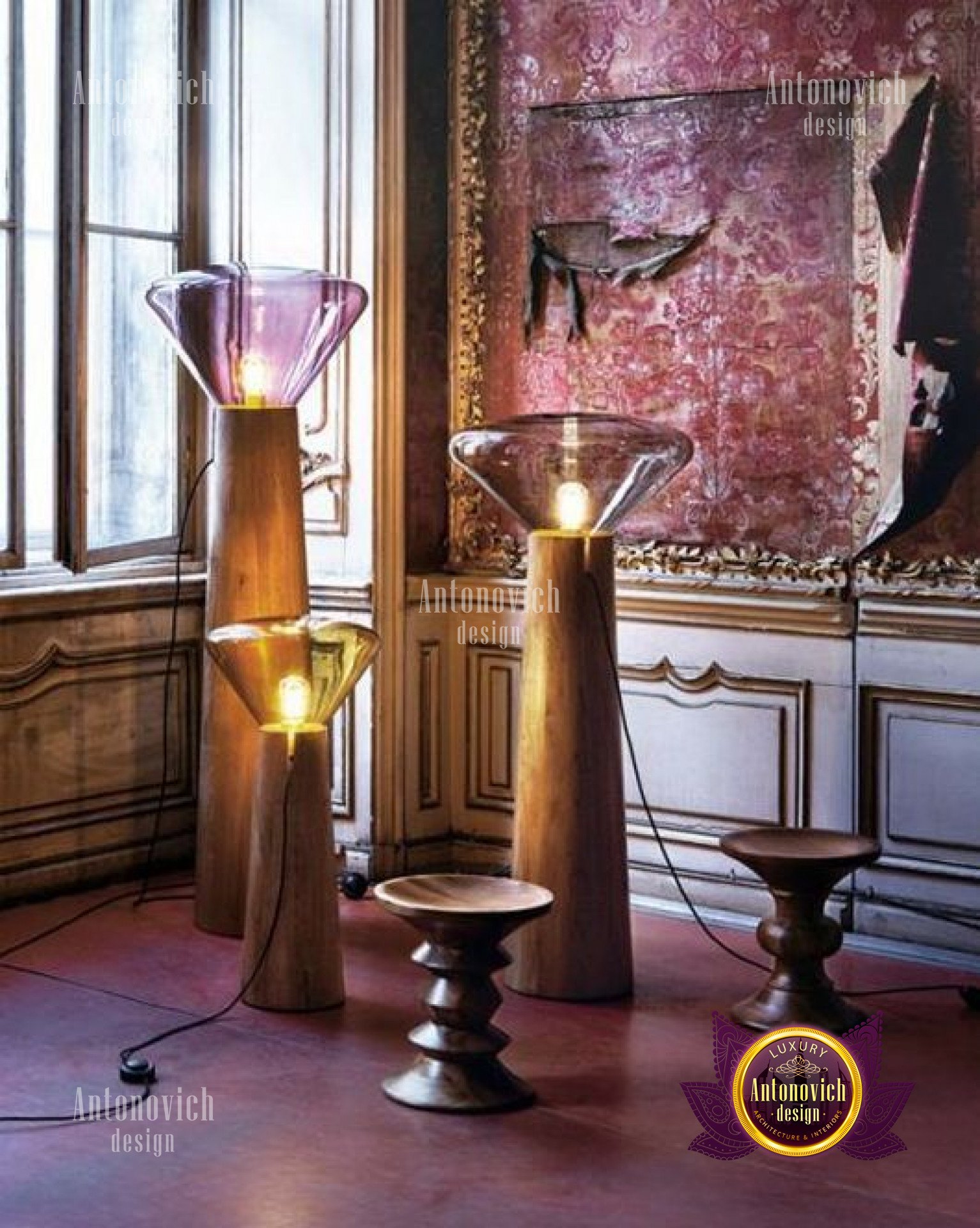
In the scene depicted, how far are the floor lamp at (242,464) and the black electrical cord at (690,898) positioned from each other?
2.41 ft

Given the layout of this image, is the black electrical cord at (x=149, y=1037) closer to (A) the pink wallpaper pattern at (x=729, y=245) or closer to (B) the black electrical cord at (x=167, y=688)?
(B) the black electrical cord at (x=167, y=688)

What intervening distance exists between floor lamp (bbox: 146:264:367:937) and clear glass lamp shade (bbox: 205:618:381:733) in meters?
0.39

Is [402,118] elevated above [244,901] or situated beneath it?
elevated above

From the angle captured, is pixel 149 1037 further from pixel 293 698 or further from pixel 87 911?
pixel 87 911

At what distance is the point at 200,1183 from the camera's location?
9.54ft

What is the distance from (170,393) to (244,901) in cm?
140

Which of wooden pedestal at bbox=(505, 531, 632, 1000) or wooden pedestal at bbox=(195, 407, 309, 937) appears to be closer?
wooden pedestal at bbox=(505, 531, 632, 1000)

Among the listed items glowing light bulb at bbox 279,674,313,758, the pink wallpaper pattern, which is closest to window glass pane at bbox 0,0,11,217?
the pink wallpaper pattern

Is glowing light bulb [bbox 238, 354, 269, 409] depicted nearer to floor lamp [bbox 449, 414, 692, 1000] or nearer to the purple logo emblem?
floor lamp [bbox 449, 414, 692, 1000]

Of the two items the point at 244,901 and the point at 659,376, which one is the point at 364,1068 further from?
the point at 659,376

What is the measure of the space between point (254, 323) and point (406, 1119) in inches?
70.7

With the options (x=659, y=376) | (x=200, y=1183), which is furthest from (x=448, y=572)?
(x=200, y=1183)

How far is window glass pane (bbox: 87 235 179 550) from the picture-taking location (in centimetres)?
Answer: 478

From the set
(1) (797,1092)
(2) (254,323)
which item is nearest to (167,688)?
(2) (254,323)
